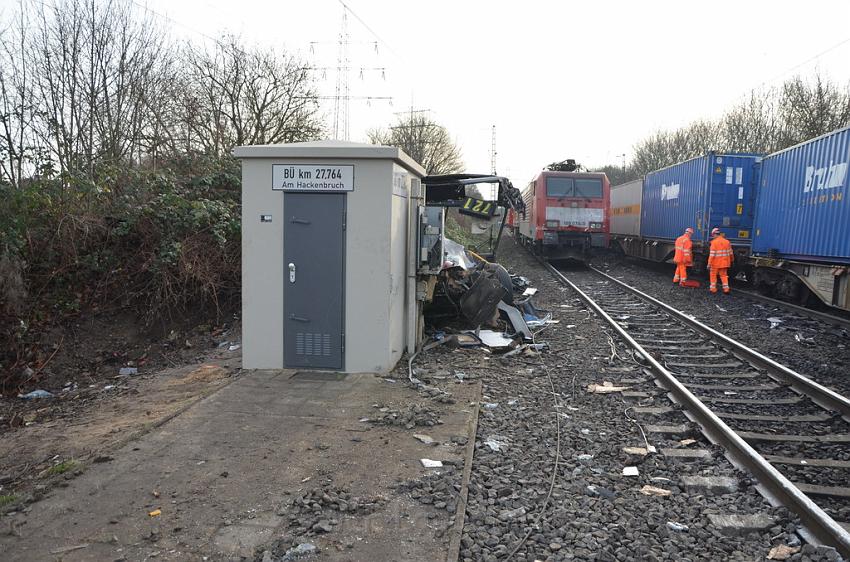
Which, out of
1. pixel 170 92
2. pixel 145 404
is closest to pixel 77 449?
pixel 145 404

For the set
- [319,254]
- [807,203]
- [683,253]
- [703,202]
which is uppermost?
[703,202]

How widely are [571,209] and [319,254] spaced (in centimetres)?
1641

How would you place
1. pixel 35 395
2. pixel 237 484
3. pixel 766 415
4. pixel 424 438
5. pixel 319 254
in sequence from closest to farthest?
pixel 237 484
pixel 424 438
pixel 766 415
pixel 319 254
pixel 35 395

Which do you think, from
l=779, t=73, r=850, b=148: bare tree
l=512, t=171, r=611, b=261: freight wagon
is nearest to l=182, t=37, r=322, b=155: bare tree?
l=512, t=171, r=611, b=261: freight wagon

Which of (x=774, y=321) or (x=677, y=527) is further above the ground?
(x=774, y=321)

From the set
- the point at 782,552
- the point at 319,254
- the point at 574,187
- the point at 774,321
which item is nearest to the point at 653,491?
the point at 782,552

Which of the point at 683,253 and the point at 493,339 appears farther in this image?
the point at 683,253

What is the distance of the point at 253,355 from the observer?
699cm

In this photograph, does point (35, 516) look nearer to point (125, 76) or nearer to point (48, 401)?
point (48, 401)

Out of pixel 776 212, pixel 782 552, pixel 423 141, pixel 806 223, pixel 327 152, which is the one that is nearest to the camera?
pixel 782 552

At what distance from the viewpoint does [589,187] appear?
71.9 feet

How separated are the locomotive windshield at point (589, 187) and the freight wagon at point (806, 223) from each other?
21.4 feet

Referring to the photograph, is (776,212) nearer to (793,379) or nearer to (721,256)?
(721,256)

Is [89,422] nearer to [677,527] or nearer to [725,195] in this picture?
[677,527]
